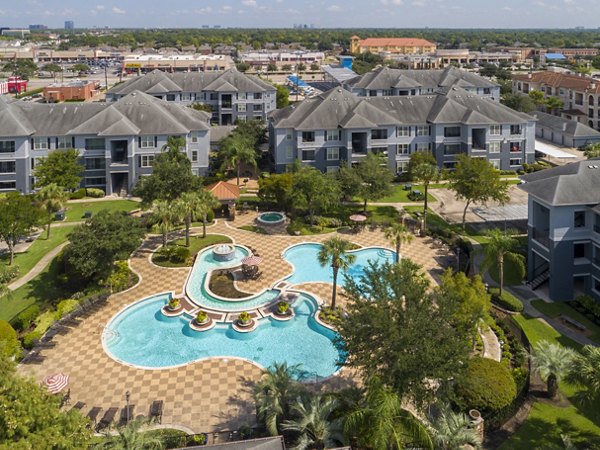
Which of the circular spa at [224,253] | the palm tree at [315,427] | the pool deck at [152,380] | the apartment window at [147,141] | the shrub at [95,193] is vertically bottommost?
the pool deck at [152,380]

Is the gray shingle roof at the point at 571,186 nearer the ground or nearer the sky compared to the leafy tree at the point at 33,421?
nearer the sky

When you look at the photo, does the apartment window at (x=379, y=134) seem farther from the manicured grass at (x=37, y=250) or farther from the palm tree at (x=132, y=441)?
the palm tree at (x=132, y=441)

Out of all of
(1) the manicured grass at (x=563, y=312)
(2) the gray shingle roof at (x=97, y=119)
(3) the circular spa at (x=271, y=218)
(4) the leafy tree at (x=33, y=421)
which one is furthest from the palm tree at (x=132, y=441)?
(2) the gray shingle roof at (x=97, y=119)

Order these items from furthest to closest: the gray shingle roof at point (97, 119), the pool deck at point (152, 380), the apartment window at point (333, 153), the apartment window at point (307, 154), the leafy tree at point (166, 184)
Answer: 1. the apartment window at point (333, 153)
2. the apartment window at point (307, 154)
3. the gray shingle roof at point (97, 119)
4. the leafy tree at point (166, 184)
5. the pool deck at point (152, 380)

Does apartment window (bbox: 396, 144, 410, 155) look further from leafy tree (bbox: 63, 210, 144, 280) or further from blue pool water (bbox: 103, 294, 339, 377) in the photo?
leafy tree (bbox: 63, 210, 144, 280)

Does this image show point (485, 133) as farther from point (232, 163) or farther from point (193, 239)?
point (193, 239)

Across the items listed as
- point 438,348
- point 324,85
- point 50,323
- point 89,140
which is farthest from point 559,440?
point 324,85

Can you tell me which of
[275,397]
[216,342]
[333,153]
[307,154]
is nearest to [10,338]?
[216,342]
